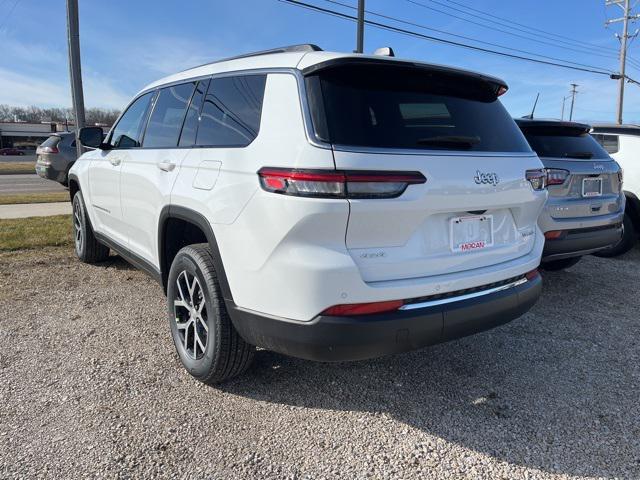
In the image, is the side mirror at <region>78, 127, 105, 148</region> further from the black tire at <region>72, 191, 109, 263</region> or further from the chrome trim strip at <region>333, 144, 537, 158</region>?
the chrome trim strip at <region>333, 144, 537, 158</region>

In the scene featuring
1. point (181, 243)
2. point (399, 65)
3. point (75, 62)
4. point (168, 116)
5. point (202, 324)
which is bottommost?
point (202, 324)

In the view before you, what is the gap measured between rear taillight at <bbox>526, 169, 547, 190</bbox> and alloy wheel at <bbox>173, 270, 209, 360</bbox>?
1.98 metres

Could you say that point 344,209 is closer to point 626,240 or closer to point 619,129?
point 626,240

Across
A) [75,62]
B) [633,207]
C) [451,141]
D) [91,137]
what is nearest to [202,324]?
[451,141]

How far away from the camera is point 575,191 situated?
184 inches

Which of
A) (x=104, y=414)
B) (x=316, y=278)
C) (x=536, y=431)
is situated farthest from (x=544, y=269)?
(x=104, y=414)

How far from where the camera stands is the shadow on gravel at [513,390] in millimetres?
2475

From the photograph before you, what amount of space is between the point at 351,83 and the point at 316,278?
96 centimetres

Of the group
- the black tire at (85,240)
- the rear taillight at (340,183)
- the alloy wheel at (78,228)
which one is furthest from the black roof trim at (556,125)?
the alloy wheel at (78,228)

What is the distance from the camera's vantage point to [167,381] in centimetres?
304

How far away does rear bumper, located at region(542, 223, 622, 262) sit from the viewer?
4484 mm

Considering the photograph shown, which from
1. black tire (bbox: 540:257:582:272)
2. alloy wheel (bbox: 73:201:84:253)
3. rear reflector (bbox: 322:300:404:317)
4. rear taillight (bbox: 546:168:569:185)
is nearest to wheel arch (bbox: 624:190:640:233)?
black tire (bbox: 540:257:582:272)

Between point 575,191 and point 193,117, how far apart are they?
3.54m

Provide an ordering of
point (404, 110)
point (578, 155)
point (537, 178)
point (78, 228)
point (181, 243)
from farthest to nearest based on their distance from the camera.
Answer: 1. point (78, 228)
2. point (578, 155)
3. point (181, 243)
4. point (537, 178)
5. point (404, 110)
